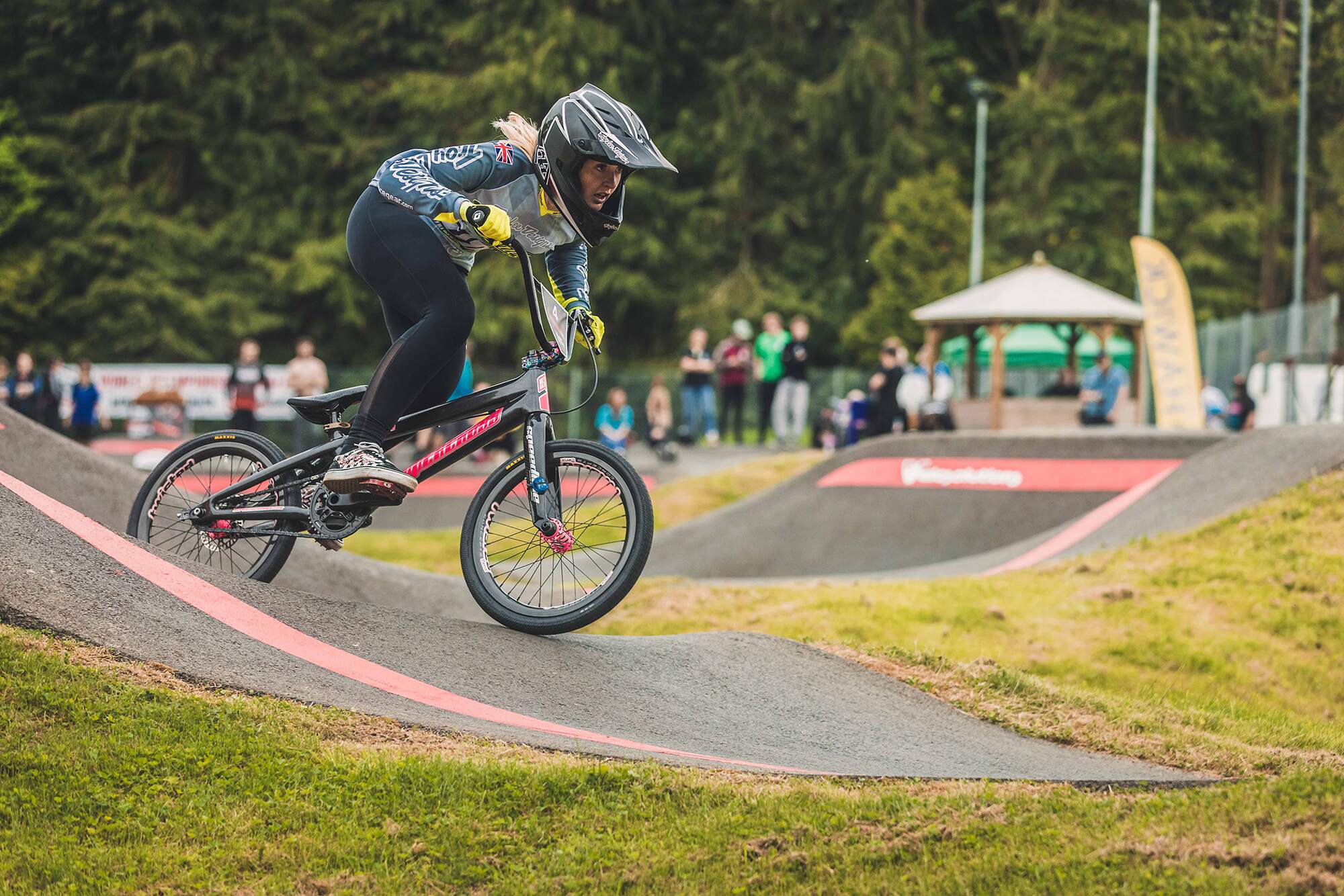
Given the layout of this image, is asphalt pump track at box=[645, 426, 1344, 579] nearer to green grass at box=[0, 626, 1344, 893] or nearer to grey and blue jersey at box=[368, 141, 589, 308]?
grey and blue jersey at box=[368, 141, 589, 308]

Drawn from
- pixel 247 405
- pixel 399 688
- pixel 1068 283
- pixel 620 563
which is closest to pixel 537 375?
pixel 620 563

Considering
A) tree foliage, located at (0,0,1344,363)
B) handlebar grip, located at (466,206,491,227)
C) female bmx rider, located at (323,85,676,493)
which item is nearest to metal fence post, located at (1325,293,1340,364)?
tree foliage, located at (0,0,1344,363)

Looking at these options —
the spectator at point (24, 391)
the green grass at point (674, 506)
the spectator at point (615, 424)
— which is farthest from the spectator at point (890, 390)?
the spectator at point (24, 391)

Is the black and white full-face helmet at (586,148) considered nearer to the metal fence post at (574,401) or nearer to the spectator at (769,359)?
the spectator at (769,359)

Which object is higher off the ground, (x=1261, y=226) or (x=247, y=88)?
(x=247, y=88)

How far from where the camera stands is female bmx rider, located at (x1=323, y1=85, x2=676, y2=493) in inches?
212

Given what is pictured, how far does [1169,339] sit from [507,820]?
20.2 metres

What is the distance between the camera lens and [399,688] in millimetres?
5008

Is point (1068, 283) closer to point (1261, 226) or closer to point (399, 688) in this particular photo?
point (399, 688)

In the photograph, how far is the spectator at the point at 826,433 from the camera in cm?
2391

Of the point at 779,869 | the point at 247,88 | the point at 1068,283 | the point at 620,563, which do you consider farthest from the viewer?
the point at 247,88

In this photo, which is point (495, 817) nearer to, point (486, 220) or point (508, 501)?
point (508, 501)

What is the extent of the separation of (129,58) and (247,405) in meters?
24.9

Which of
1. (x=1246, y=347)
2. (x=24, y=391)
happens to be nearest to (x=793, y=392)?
(x=1246, y=347)
